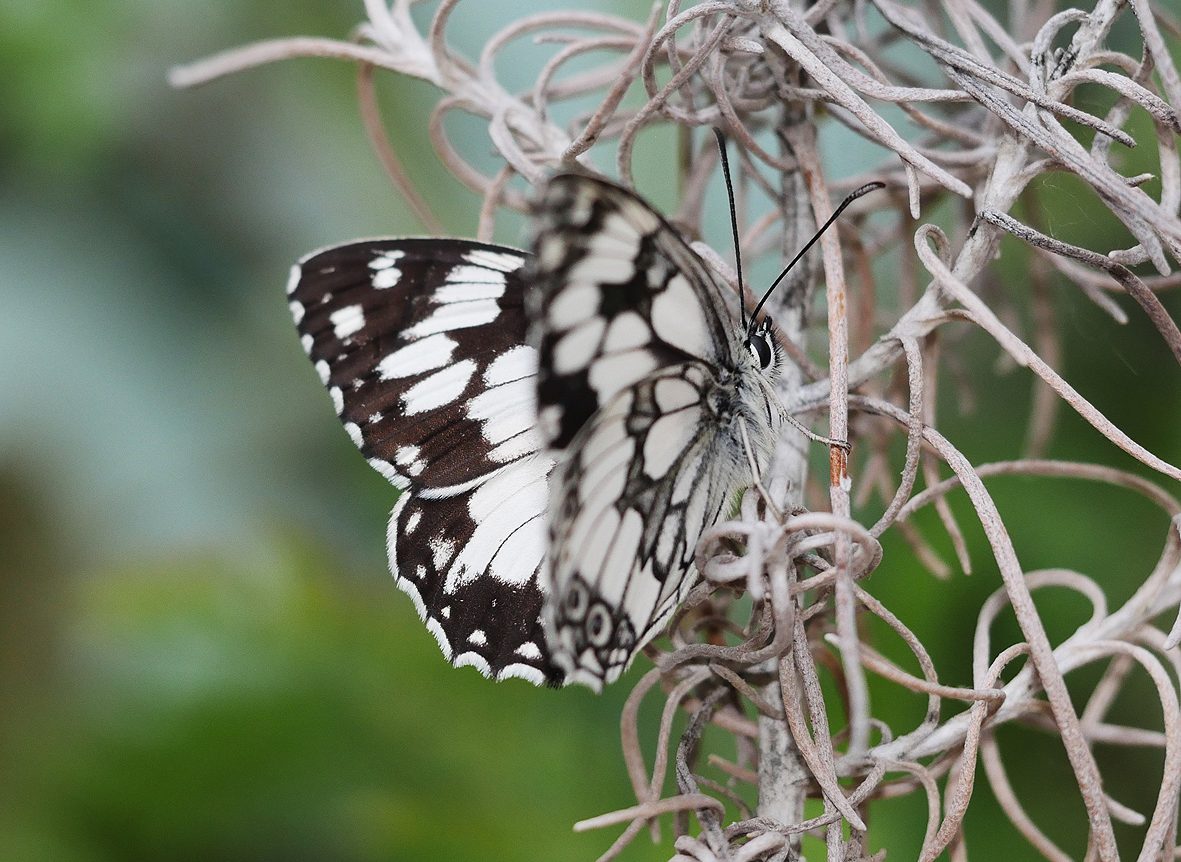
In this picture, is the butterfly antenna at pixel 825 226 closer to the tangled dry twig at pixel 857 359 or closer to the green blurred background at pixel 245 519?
the tangled dry twig at pixel 857 359

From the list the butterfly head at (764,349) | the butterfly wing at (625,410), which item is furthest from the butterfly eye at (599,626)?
the butterfly head at (764,349)

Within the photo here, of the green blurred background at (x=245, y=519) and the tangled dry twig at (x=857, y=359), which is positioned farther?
the green blurred background at (x=245, y=519)

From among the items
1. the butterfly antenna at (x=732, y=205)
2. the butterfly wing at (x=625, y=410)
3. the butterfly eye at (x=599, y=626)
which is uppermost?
the butterfly antenna at (x=732, y=205)

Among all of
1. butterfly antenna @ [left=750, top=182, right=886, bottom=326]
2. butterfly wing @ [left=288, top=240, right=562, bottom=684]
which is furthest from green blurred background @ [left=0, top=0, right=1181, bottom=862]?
butterfly wing @ [left=288, top=240, right=562, bottom=684]

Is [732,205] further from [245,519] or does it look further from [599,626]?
[245,519]

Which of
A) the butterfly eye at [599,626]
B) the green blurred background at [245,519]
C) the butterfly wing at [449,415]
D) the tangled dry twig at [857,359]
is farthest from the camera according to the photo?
the green blurred background at [245,519]

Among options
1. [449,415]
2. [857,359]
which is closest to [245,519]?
[449,415]

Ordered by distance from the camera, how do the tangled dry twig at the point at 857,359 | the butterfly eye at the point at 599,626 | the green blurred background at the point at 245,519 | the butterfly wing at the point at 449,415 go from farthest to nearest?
the green blurred background at the point at 245,519 < the butterfly wing at the point at 449,415 < the butterfly eye at the point at 599,626 < the tangled dry twig at the point at 857,359
